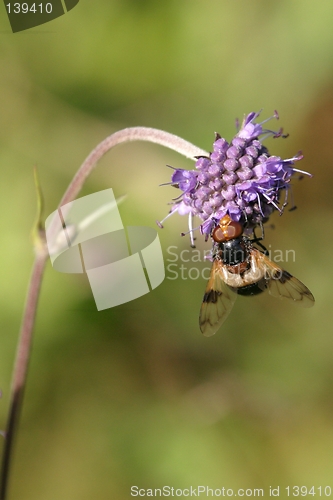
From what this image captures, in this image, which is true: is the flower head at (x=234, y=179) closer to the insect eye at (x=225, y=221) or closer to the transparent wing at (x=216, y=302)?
the insect eye at (x=225, y=221)

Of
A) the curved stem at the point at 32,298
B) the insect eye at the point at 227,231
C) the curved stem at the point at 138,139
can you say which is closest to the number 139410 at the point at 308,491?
the curved stem at the point at 32,298

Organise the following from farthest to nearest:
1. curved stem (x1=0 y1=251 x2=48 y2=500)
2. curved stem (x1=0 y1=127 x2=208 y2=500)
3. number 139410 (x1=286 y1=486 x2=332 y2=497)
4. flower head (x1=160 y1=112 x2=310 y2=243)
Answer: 1. number 139410 (x1=286 y1=486 x2=332 y2=497)
2. curved stem (x1=0 y1=251 x2=48 y2=500)
3. curved stem (x1=0 y1=127 x2=208 y2=500)
4. flower head (x1=160 y1=112 x2=310 y2=243)

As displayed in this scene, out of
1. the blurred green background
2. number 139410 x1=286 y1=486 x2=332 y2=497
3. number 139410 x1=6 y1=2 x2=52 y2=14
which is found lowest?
number 139410 x1=286 y1=486 x2=332 y2=497

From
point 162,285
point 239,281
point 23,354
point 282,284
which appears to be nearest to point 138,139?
point 239,281

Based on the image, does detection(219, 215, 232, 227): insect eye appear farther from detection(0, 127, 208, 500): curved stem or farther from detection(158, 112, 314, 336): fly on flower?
detection(0, 127, 208, 500): curved stem

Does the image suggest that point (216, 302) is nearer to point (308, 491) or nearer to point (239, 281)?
point (239, 281)

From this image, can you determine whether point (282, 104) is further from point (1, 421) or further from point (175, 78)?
point (1, 421)

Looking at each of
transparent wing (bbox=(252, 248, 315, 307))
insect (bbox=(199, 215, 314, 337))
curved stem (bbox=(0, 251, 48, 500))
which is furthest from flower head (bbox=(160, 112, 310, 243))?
curved stem (bbox=(0, 251, 48, 500))

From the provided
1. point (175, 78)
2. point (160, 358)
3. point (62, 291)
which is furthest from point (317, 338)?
point (175, 78)
